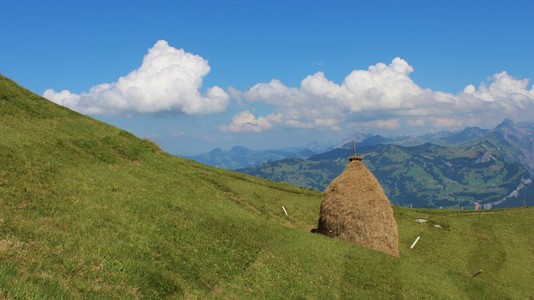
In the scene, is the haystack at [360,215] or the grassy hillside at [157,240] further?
the haystack at [360,215]

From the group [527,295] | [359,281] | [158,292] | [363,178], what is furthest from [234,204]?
[527,295]

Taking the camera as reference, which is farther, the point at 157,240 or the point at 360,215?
the point at 360,215

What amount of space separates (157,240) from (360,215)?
2249cm

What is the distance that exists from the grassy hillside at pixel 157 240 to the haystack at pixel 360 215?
3.26m

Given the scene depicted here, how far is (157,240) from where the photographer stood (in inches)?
888

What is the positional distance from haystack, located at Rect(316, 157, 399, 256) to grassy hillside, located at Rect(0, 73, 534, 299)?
3259 millimetres

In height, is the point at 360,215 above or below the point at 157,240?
above

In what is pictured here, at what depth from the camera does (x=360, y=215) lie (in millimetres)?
38812

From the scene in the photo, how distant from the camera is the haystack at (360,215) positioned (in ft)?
126

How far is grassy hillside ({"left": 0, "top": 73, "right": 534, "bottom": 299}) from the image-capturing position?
16484mm

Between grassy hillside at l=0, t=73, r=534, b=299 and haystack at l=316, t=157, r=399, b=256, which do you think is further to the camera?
haystack at l=316, t=157, r=399, b=256

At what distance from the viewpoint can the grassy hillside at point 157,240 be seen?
54.1ft

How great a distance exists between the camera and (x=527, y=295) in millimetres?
34531

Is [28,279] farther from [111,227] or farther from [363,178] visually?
[363,178]
